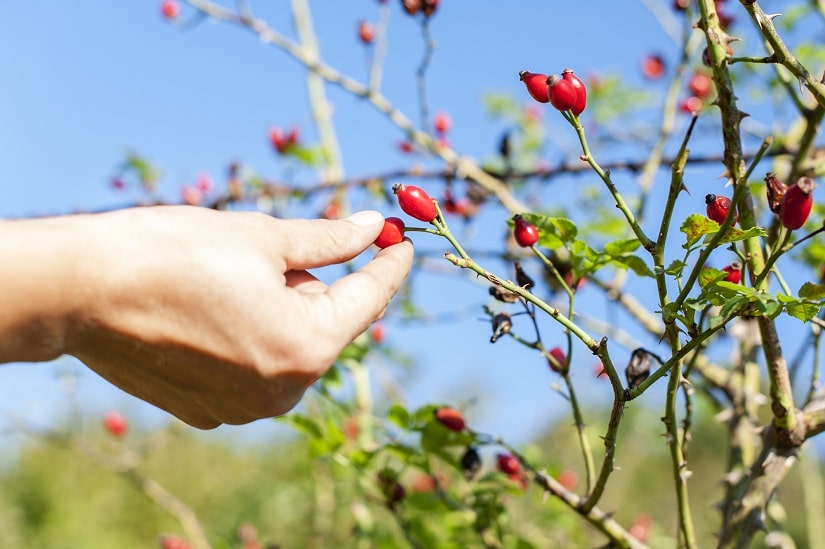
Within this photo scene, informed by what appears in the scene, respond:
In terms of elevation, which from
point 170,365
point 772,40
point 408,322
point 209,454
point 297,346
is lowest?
point 209,454

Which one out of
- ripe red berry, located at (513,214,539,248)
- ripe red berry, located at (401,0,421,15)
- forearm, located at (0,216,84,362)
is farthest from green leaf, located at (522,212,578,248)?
ripe red berry, located at (401,0,421,15)

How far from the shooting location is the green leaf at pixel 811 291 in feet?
3.27

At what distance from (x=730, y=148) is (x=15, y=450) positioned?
12.7 meters

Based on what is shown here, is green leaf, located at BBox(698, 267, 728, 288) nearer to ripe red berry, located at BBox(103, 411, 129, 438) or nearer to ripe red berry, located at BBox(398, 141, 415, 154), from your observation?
ripe red berry, located at BBox(398, 141, 415, 154)

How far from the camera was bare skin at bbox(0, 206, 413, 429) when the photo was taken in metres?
0.95

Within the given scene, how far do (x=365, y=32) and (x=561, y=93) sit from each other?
5.95 ft

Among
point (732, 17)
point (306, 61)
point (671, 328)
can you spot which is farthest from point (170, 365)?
point (732, 17)

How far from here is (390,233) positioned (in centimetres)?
122

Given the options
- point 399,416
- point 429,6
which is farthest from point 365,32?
point 399,416

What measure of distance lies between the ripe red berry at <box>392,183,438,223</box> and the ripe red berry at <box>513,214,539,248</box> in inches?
7.4

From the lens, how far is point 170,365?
1.03 metres

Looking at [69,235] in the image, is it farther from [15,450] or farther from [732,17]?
[15,450]

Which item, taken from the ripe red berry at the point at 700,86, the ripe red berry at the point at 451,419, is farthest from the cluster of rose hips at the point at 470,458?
the ripe red berry at the point at 700,86

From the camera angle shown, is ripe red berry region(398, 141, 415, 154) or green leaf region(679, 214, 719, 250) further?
ripe red berry region(398, 141, 415, 154)
